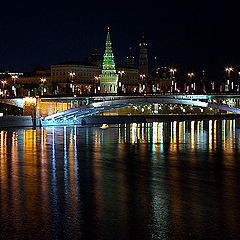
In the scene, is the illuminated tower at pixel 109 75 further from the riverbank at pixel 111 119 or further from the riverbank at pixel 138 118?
the riverbank at pixel 111 119

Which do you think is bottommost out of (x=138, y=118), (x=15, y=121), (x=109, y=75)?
(x=138, y=118)

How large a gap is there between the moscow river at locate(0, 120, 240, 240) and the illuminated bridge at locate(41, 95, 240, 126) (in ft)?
116

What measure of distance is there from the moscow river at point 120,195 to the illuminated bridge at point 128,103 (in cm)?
3529

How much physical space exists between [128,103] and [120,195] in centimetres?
5550

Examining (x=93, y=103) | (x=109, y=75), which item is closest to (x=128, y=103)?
(x=93, y=103)

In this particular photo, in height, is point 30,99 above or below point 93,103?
above

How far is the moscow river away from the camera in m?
17.6

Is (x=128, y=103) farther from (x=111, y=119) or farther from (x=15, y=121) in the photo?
(x=111, y=119)

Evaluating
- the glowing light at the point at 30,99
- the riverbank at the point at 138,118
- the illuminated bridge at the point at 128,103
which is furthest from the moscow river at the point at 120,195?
the riverbank at the point at 138,118

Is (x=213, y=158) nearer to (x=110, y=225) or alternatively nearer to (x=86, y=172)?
(x=86, y=172)

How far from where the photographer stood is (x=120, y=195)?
884 inches

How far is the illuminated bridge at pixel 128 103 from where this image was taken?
2918 inches

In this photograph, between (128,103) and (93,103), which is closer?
(128,103)

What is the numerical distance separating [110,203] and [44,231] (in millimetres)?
3863
